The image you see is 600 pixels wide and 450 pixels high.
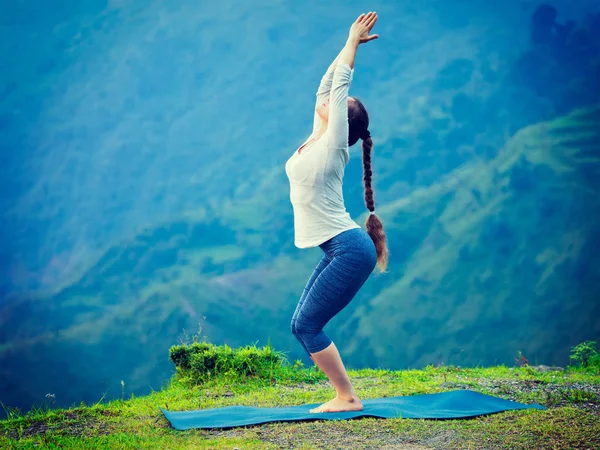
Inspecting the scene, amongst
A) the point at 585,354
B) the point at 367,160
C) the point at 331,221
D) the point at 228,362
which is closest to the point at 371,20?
the point at 367,160

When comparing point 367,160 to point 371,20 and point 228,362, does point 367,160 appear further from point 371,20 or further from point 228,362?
point 228,362

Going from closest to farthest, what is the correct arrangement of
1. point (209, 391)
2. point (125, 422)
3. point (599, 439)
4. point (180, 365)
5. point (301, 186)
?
point (599, 439) → point (301, 186) → point (125, 422) → point (209, 391) → point (180, 365)

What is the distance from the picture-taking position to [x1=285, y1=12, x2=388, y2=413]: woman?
11.1 ft

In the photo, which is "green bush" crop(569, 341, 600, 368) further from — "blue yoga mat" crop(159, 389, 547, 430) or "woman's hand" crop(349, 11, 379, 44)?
"woman's hand" crop(349, 11, 379, 44)

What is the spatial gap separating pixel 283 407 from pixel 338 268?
118 cm

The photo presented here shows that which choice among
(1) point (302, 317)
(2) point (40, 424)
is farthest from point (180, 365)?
(1) point (302, 317)

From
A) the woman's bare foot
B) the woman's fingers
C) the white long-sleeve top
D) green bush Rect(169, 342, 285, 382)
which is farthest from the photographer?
green bush Rect(169, 342, 285, 382)

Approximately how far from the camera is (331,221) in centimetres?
343

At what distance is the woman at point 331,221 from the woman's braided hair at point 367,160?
0.04 feet

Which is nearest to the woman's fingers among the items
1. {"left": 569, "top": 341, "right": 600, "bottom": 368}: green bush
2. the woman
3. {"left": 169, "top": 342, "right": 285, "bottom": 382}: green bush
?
the woman

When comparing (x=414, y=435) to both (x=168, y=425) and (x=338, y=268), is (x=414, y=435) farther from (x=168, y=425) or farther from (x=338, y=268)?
(x=168, y=425)

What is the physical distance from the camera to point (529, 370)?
20.1ft

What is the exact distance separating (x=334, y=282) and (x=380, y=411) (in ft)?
2.73

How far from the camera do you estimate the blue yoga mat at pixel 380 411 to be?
355 cm
